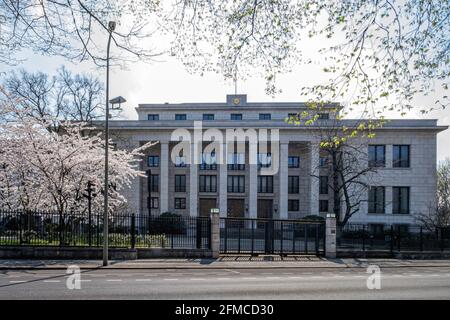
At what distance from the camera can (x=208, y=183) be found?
177 ft

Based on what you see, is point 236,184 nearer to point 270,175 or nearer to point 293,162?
point 270,175

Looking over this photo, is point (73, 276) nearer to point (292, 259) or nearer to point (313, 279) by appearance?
point (313, 279)

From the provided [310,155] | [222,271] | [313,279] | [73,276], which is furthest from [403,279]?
[310,155]

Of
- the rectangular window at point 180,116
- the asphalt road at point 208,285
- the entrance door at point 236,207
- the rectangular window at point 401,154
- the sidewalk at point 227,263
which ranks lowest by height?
the entrance door at point 236,207

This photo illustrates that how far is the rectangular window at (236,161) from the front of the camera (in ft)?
176

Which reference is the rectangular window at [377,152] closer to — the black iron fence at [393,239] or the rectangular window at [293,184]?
the rectangular window at [293,184]

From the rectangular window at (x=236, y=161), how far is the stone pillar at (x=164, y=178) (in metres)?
8.32

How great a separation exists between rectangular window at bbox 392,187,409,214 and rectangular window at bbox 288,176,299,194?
12.0 metres

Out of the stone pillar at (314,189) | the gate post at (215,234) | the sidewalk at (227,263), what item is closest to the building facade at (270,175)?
the stone pillar at (314,189)

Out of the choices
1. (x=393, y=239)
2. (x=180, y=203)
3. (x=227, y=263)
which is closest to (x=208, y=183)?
(x=180, y=203)

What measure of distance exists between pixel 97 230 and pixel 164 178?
3058 cm

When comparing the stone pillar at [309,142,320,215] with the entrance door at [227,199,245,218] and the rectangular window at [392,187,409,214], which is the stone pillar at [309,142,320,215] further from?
the rectangular window at [392,187,409,214]

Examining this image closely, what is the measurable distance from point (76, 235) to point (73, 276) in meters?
6.91
